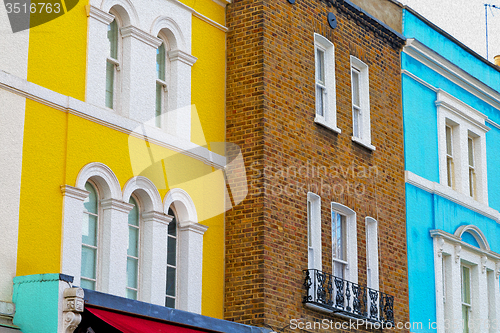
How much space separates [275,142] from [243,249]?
2.02m

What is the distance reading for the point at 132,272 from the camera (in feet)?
47.9

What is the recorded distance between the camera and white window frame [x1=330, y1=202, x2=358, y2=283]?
59.2 feet

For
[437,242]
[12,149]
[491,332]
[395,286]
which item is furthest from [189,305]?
[491,332]

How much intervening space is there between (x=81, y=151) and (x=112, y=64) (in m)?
1.90

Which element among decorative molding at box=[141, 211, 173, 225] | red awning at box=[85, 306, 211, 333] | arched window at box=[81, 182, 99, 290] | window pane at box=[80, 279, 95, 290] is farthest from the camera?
decorative molding at box=[141, 211, 173, 225]

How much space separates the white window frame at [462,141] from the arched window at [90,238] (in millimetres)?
9929

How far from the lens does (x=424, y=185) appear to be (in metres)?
20.7

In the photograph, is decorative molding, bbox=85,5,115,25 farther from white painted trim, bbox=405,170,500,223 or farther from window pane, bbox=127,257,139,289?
white painted trim, bbox=405,170,500,223

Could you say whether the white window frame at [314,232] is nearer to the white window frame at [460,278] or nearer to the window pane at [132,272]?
the window pane at [132,272]

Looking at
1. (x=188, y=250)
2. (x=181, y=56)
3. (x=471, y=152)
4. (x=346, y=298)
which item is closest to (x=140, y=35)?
(x=181, y=56)

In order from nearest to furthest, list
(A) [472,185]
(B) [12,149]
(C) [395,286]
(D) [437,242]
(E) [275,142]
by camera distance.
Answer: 1. (B) [12,149]
2. (E) [275,142]
3. (C) [395,286]
4. (D) [437,242]
5. (A) [472,185]

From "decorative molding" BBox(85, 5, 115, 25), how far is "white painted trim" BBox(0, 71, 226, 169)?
1.42 meters

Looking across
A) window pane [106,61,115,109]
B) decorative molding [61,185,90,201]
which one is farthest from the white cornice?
decorative molding [61,185,90,201]

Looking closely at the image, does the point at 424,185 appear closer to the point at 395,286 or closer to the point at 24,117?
the point at 395,286
